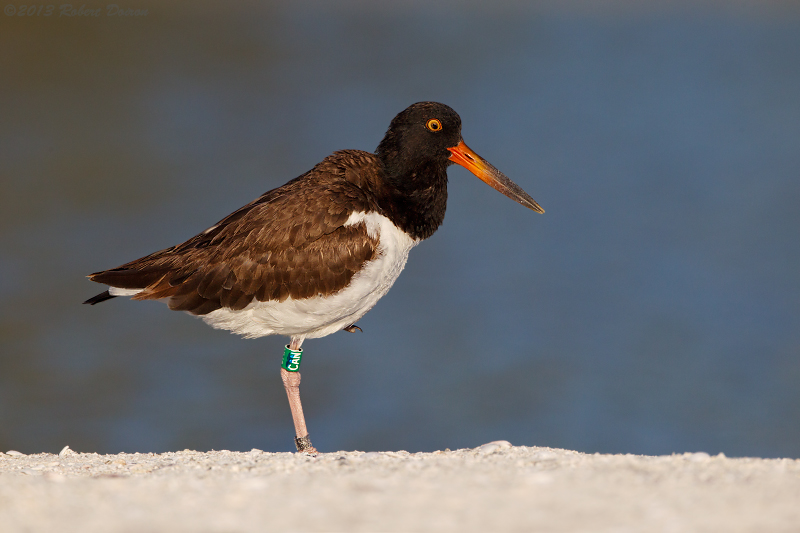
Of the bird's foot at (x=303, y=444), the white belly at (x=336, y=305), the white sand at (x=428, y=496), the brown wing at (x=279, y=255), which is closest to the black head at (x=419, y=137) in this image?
the brown wing at (x=279, y=255)

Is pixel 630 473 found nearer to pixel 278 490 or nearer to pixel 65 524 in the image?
pixel 278 490

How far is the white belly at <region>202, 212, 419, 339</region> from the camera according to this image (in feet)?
20.3

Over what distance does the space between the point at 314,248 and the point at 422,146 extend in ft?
5.01

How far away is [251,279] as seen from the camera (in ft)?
20.4

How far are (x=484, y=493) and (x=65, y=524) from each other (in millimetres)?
1964

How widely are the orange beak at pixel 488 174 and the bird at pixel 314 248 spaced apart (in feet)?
0.10

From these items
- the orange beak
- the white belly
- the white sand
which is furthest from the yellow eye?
the white sand

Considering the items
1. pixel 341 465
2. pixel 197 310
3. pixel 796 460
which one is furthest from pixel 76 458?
pixel 796 460

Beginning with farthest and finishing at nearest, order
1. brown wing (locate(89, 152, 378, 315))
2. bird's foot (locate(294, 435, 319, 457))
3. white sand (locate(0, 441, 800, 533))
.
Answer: bird's foot (locate(294, 435, 319, 457))
brown wing (locate(89, 152, 378, 315))
white sand (locate(0, 441, 800, 533))

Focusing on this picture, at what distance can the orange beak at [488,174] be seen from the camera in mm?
7062

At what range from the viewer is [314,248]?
20.3 feet

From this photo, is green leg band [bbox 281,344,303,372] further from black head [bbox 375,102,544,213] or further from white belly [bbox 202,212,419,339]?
black head [bbox 375,102,544,213]

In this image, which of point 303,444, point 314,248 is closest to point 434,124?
point 314,248

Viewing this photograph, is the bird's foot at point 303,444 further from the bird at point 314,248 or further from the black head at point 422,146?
the black head at point 422,146
